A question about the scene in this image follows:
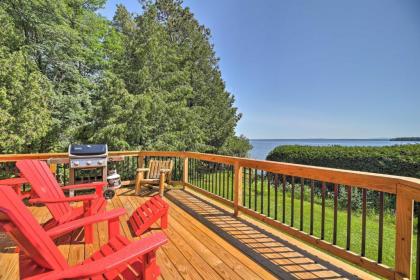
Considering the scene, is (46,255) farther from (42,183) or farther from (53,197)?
(42,183)

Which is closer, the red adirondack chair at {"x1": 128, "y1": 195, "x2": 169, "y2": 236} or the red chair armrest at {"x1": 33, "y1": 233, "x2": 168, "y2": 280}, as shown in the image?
the red chair armrest at {"x1": 33, "y1": 233, "x2": 168, "y2": 280}

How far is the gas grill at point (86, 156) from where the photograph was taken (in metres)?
5.04

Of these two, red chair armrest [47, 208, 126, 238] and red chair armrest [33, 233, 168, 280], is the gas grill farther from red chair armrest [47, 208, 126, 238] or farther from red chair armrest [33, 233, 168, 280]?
red chair armrest [33, 233, 168, 280]

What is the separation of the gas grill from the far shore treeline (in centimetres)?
473

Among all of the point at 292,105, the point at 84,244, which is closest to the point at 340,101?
the point at 292,105

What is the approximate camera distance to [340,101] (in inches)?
814

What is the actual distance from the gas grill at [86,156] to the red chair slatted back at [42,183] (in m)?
1.86

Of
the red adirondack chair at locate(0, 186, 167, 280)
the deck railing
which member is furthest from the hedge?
the red adirondack chair at locate(0, 186, 167, 280)

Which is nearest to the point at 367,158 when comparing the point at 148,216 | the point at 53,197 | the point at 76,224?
the point at 148,216

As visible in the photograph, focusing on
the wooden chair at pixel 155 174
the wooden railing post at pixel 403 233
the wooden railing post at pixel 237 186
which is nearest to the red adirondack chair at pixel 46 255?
the wooden railing post at pixel 403 233

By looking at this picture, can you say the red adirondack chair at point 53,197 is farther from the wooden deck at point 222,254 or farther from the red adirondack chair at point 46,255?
the red adirondack chair at point 46,255

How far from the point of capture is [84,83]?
38.4 feet

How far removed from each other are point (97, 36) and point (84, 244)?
517 inches

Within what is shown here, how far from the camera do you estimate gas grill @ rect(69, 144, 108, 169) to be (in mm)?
5043
